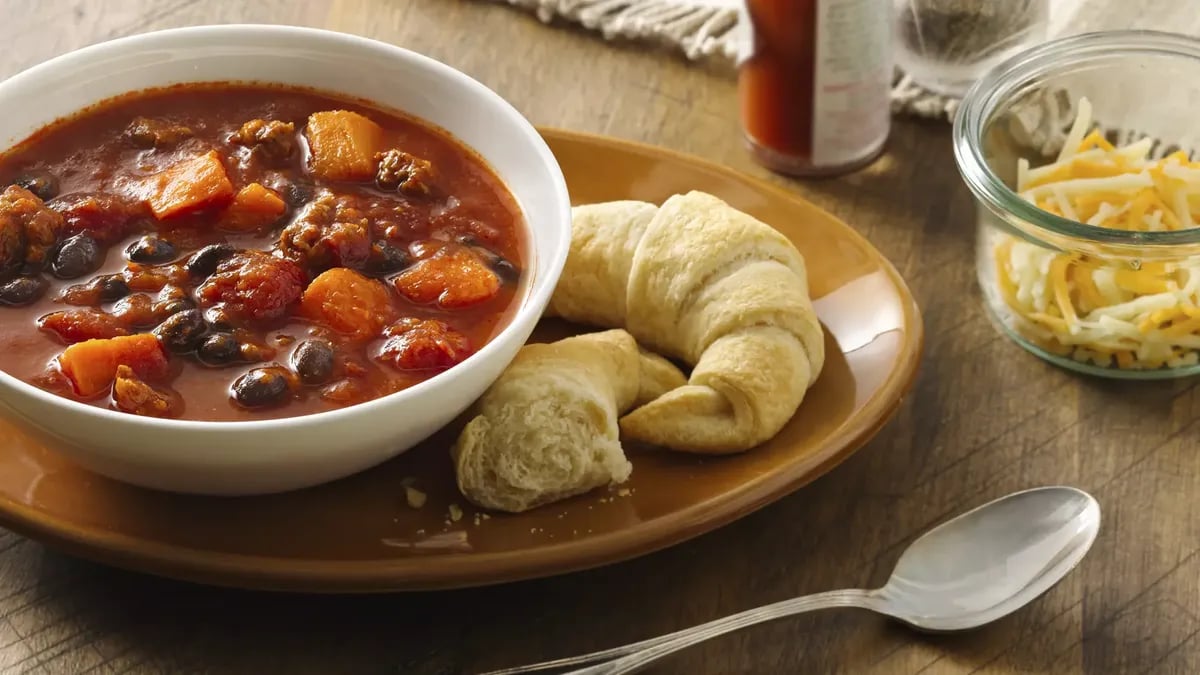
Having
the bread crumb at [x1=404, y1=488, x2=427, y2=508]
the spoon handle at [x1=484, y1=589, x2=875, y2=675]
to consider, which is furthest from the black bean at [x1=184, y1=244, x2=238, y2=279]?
the spoon handle at [x1=484, y1=589, x2=875, y2=675]

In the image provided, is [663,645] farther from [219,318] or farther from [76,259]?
[76,259]

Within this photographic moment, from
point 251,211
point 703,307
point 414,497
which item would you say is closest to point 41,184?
point 251,211

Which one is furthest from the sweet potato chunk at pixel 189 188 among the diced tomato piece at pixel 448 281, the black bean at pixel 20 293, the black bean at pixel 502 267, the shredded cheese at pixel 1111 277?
the shredded cheese at pixel 1111 277

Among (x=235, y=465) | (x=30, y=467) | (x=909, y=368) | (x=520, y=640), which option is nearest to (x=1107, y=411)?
(x=909, y=368)

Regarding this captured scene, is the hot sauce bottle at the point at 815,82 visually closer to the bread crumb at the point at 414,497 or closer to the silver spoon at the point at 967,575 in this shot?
the silver spoon at the point at 967,575

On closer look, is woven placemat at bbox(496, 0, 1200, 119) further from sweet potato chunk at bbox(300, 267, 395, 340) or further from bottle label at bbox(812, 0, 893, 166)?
sweet potato chunk at bbox(300, 267, 395, 340)

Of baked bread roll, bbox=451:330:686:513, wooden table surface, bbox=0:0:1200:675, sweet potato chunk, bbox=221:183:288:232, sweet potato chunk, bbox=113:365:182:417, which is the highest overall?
sweet potato chunk, bbox=221:183:288:232
